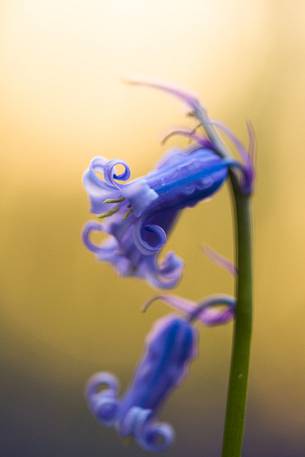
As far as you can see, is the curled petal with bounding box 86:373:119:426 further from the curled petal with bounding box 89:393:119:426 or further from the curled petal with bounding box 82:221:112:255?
the curled petal with bounding box 82:221:112:255

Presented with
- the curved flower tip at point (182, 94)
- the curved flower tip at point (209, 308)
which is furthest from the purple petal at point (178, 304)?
the curved flower tip at point (182, 94)

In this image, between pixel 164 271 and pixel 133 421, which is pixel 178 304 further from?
pixel 133 421

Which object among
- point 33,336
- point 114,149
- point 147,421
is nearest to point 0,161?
point 114,149

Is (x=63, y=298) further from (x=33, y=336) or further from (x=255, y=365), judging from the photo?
(x=255, y=365)

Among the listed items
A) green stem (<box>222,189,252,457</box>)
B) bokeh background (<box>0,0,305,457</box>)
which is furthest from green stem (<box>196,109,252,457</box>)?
bokeh background (<box>0,0,305,457</box>)

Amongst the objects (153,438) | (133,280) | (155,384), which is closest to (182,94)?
(155,384)

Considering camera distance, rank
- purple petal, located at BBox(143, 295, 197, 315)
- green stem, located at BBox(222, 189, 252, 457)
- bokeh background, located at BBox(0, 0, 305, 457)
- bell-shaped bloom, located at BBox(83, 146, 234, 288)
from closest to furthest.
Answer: green stem, located at BBox(222, 189, 252, 457), bell-shaped bloom, located at BBox(83, 146, 234, 288), purple petal, located at BBox(143, 295, 197, 315), bokeh background, located at BBox(0, 0, 305, 457)
